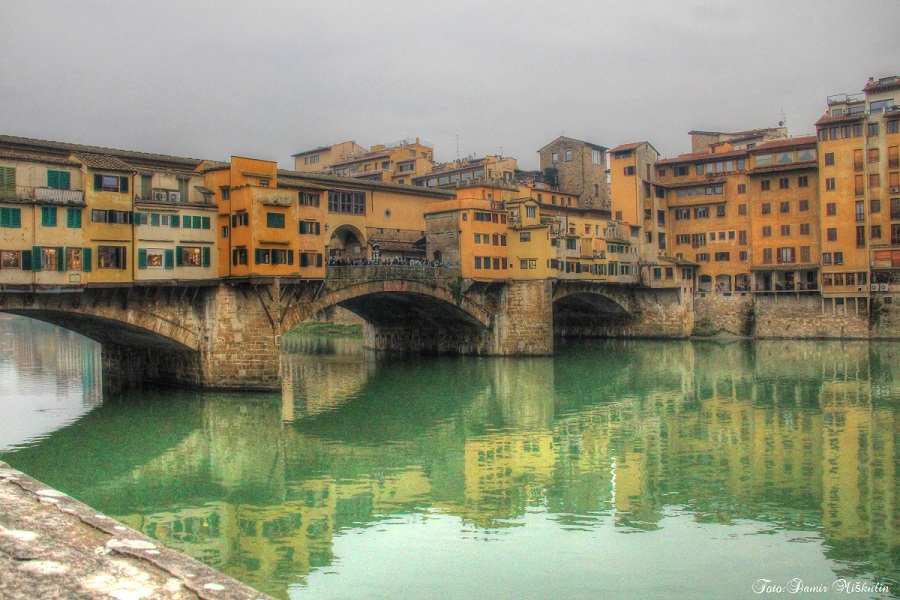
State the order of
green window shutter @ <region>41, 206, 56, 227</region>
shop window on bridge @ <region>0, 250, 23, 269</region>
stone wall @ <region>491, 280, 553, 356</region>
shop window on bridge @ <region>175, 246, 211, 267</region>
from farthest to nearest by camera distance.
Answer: stone wall @ <region>491, 280, 553, 356</region> → shop window on bridge @ <region>175, 246, 211, 267</region> → green window shutter @ <region>41, 206, 56, 227</region> → shop window on bridge @ <region>0, 250, 23, 269</region>

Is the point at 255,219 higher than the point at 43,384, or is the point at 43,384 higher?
the point at 255,219

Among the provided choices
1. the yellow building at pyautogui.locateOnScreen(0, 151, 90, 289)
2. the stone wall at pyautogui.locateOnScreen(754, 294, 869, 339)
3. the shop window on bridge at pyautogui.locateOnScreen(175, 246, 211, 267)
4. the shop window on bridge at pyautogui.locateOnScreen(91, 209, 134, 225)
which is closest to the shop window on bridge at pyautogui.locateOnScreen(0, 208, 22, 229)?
the yellow building at pyautogui.locateOnScreen(0, 151, 90, 289)

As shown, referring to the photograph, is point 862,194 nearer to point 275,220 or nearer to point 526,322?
point 526,322

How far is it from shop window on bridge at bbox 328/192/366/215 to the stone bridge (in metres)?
6.20

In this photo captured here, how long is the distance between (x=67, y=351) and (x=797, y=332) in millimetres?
61428

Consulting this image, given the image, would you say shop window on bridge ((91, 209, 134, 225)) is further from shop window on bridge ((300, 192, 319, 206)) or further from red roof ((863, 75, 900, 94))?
red roof ((863, 75, 900, 94))

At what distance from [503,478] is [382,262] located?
31461 mm

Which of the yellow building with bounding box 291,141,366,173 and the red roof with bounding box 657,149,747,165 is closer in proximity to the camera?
the red roof with bounding box 657,149,747,165

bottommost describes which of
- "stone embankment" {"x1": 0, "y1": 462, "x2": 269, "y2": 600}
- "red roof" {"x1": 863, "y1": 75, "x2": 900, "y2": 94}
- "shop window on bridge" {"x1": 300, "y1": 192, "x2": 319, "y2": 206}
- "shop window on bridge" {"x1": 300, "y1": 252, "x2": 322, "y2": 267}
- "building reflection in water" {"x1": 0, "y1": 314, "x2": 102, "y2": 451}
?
"building reflection in water" {"x1": 0, "y1": 314, "x2": 102, "y2": 451}

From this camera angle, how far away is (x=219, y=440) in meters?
30.1

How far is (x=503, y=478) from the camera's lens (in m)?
23.6

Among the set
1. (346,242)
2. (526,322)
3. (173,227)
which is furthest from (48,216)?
(526,322)

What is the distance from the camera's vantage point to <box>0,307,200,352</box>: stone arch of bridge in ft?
119

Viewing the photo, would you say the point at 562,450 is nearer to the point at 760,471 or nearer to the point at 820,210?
the point at 760,471
